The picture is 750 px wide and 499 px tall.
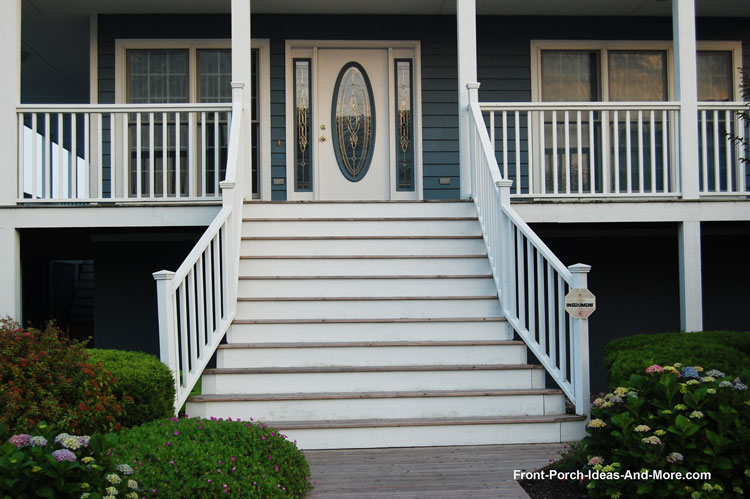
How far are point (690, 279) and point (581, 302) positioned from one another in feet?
8.37

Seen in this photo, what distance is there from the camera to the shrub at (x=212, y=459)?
113 inches

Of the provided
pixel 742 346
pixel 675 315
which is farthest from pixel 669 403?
pixel 675 315

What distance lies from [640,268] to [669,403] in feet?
14.5

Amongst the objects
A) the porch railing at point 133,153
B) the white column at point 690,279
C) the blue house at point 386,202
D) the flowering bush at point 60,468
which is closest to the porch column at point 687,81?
the blue house at point 386,202

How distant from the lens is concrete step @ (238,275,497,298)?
535cm

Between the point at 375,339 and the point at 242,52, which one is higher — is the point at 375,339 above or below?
below

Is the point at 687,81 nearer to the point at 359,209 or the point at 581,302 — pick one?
the point at 359,209

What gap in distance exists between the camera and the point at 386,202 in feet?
20.8

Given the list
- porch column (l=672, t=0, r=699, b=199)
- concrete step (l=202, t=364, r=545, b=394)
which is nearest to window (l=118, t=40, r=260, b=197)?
concrete step (l=202, t=364, r=545, b=394)

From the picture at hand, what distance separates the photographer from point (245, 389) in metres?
4.48

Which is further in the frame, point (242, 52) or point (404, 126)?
point (404, 126)

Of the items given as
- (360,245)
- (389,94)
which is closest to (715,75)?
(389,94)

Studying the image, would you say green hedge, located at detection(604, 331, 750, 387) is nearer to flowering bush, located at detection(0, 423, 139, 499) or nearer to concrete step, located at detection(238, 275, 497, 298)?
concrete step, located at detection(238, 275, 497, 298)

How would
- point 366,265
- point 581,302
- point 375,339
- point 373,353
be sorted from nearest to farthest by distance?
1. point 581,302
2. point 373,353
3. point 375,339
4. point 366,265
